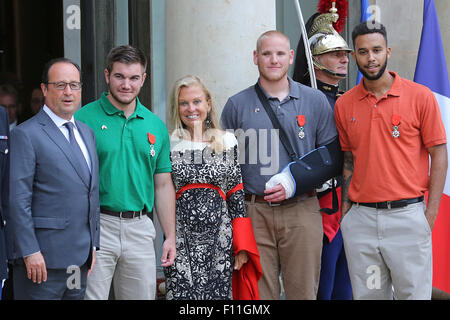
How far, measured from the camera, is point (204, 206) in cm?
440

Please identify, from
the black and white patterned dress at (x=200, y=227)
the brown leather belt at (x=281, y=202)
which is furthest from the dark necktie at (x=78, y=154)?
the brown leather belt at (x=281, y=202)

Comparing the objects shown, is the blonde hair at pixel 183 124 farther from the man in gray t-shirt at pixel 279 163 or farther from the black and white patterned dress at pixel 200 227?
the man in gray t-shirt at pixel 279 163

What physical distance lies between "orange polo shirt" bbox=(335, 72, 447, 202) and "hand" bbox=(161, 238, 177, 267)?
1.14 m

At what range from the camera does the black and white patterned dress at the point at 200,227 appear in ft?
14.4

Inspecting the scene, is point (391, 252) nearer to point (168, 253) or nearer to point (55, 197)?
point (168, 253)

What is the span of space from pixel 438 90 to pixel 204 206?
231 cm

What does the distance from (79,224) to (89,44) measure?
2785 mm

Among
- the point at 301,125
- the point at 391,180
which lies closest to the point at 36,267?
the point at 301,125

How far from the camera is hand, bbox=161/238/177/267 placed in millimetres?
4371

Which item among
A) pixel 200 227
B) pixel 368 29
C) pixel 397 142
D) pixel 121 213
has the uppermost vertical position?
pixel 368 29

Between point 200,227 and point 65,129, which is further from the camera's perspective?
point 200,227

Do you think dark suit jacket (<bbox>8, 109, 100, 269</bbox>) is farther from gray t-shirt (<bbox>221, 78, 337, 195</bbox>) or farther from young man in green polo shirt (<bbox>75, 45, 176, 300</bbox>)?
gray t-shirt (<bbox>221, 78, 337, 195</bbox>)

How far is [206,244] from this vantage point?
4.43m
